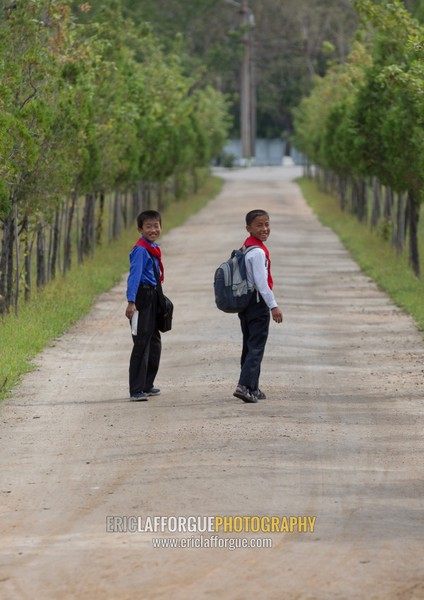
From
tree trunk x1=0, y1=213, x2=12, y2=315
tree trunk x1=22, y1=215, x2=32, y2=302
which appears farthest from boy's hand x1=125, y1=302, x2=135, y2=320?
tree trunk x1=22, y1=215, x2=32, y2=302

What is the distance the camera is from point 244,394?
12188 millimetres

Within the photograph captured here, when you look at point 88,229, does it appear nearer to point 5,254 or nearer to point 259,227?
point 5,254

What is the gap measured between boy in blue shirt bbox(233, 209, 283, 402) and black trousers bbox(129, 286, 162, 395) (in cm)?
77

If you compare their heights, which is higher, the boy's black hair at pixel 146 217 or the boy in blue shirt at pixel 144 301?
the boy's black hair at pixel 146 217

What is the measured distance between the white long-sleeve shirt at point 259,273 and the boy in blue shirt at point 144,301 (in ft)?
2.69

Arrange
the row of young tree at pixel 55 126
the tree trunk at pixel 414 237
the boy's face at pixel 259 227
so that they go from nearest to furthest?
the boy's face at pixel 259 227
the row of young tree at pixel 55 126
the tree trunk at pixel 414 237

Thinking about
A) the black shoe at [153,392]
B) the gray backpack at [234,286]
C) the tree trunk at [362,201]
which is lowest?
the tree trunk at [362,201]

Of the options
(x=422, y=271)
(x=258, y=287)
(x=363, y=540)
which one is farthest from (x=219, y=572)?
(x=422, y=271)

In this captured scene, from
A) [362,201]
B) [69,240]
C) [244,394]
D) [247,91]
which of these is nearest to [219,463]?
[244,394]

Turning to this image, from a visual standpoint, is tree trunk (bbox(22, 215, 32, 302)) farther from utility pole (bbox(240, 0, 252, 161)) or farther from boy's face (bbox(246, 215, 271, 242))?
utility pole (bbox(240, 0, 252, 161))

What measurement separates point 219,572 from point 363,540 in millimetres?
926

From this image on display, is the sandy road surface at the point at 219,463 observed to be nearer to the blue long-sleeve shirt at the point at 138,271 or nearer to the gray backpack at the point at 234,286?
the gray backpack at the point at 234,286

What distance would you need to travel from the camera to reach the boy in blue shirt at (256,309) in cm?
1222

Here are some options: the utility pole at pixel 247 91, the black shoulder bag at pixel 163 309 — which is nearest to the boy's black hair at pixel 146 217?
the black shoulder bag at pixel 163 309
